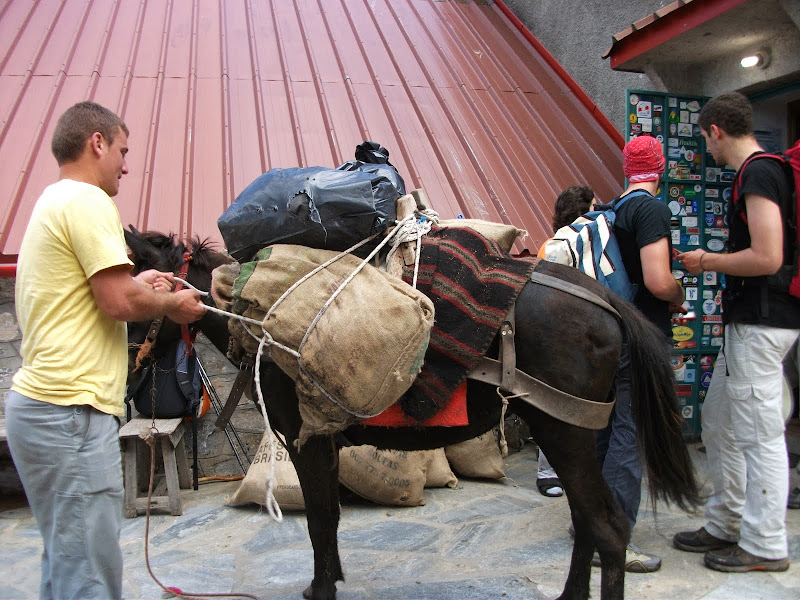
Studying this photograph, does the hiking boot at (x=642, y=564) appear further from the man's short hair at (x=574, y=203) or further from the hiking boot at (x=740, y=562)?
the man's short hair at (x=574, y=203)

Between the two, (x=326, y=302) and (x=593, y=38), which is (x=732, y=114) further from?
(x=593, y=38)

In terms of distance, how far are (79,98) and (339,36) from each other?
→ 2.87 m

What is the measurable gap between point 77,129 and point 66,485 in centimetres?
125

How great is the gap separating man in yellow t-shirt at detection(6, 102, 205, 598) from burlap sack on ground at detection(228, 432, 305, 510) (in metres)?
1.90

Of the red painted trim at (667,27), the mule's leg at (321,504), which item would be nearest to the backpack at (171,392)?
the mule's leg at (321,504)

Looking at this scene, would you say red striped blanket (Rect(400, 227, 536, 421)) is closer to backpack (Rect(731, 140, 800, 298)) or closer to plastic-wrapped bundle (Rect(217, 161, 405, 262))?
plastic-wrapped bundle (Rect(217, 161, 405, 262))

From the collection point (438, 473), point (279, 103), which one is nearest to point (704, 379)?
point (438, 473)

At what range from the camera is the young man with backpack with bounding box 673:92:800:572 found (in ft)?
9.68

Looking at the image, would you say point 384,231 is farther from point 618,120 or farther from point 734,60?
point 618,120

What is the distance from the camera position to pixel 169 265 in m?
3.02

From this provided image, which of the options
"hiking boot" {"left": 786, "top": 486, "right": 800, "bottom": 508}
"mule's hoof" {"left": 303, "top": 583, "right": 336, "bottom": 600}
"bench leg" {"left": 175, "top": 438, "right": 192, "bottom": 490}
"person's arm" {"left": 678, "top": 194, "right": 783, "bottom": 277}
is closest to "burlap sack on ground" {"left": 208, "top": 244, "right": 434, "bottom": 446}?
"mule's hoof" {"left": 303, "top": 583, "right": 336, "bottom": 600}

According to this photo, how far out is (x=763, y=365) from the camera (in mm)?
3051

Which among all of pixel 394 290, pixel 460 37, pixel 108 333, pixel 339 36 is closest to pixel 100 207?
pixel 108 333

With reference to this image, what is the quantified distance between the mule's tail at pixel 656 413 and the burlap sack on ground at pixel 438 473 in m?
1.99
